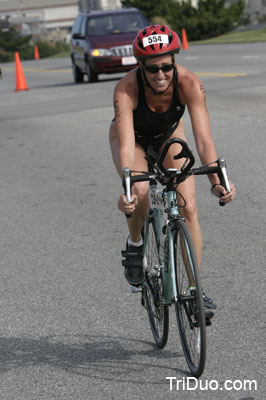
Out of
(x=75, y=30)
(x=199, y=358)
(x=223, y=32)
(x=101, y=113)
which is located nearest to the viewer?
(x=199, y=358)

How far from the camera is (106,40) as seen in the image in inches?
920

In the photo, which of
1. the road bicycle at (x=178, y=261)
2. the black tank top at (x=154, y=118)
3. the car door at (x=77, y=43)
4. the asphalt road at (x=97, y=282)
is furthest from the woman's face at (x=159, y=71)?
the car door at (x=77, y=43)

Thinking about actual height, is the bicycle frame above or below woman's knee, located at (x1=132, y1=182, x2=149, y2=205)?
below

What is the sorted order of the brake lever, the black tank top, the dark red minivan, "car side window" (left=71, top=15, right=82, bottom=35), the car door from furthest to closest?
1. "car side window" (left=71, top=15, right=82, bottom=35)
2. the car door
3. the dark red minivan
4. the black tank top
5. the brake lever

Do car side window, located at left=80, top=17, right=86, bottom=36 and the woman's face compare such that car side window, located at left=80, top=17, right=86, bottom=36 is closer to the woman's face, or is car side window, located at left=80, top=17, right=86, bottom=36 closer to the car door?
the car door

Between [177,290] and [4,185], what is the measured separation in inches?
266

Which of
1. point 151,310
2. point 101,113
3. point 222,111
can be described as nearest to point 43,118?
point 101,113

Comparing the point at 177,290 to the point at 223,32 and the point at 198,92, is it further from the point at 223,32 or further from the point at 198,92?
the point at 223,32

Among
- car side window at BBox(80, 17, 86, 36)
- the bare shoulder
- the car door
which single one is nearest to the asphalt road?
the bare shoulder

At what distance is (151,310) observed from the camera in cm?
536

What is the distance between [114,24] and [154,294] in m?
19.6

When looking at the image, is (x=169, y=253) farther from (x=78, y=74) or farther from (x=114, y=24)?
(x=78, y=74)

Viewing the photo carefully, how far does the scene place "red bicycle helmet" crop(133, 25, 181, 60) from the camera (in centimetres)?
477

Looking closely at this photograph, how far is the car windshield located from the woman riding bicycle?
62.4 ft
